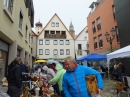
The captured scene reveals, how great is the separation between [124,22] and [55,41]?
26426 millimetres

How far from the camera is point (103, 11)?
19141mm

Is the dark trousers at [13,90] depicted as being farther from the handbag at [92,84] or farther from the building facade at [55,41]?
the building facade at [55,41]

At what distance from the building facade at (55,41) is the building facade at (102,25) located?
44.3 feet

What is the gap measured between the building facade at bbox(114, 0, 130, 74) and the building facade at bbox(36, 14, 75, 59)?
24195mm

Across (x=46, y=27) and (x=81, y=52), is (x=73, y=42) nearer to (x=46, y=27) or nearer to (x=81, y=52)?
(x=81, y=52)

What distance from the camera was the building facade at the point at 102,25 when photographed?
663 inches

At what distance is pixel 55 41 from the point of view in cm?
3659

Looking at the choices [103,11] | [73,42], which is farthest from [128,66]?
[73,42]

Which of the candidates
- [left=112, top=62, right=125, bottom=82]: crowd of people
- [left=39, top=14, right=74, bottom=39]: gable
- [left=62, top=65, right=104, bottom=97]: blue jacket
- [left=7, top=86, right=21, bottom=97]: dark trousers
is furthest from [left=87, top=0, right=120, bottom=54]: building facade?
[left=62, top=65, right=104, bottom=97]: blue jacket

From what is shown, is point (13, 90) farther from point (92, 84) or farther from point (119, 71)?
point (119, 71)

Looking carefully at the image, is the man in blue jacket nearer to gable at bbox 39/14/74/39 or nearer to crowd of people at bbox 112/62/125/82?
crowd of people at bbox 112/62/125/82

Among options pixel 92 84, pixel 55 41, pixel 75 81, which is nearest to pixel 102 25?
pixel 92 84

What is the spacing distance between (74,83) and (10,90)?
2.64 m

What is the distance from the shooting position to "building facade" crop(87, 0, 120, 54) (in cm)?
1683
